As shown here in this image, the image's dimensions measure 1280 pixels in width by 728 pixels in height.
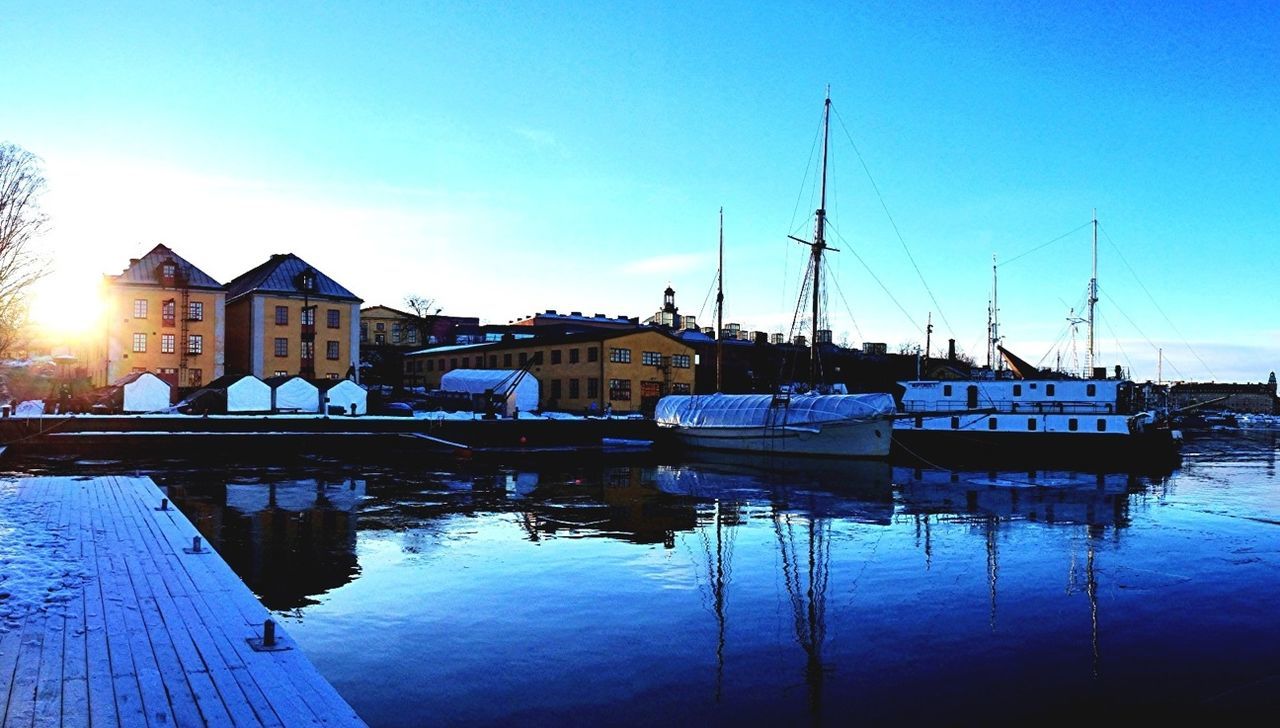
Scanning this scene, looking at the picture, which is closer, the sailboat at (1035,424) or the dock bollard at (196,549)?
the dock bollard at (196,549)

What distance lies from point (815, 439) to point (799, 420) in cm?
160

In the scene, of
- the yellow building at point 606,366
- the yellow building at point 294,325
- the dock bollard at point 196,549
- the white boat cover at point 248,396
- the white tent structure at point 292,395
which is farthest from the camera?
the yellow building at point 606,366

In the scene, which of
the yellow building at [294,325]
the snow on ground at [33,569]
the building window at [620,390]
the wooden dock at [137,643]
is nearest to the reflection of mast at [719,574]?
the wooden dock at [137,643]

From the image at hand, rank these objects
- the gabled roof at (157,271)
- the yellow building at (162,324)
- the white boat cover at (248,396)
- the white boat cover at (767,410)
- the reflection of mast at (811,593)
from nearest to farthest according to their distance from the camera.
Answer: the reflection of mast at (811,593) → the white boat cover at (767,410) → the white boat cover at (248,396) → the yellow building at (162,324) → the gabled roof at (157,271)

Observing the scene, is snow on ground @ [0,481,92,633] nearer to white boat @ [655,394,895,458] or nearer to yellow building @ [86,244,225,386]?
white boat @ [655,394,895,458]

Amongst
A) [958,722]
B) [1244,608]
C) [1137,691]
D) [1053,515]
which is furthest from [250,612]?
[1053,515]

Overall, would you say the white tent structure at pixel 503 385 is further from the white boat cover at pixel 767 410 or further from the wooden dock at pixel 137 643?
the wooden dock at pixel 137 643

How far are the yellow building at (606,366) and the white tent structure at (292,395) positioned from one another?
19938 mm

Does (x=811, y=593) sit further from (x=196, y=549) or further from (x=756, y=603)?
(x=196, y=549)

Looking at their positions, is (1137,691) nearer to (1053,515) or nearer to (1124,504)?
(1053,515)

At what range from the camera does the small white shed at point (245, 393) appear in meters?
57.5

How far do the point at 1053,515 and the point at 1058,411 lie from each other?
40431mm

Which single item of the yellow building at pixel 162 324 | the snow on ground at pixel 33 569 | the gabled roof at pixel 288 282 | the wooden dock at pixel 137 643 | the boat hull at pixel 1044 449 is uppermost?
the gabled roof at pixel 288 282

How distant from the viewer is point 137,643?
9.94m
